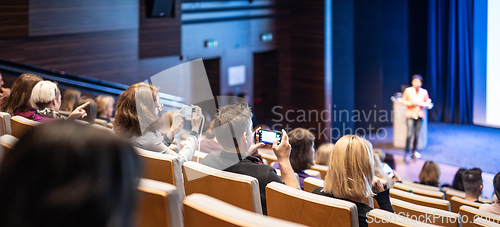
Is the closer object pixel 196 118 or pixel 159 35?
pixel 196 118

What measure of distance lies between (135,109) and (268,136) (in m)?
0.78

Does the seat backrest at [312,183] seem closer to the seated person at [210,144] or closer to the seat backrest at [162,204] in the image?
the seated person at [210,144]

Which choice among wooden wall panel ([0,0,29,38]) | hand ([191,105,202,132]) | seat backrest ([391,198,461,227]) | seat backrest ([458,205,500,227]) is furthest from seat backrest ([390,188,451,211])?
wooden wall panel ([0,0,29,38])

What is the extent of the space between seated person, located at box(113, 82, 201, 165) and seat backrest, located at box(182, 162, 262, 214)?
33 cm

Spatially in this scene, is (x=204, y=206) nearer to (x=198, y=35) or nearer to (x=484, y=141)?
(x=198, y=35)

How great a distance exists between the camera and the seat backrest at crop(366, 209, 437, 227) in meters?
1.50

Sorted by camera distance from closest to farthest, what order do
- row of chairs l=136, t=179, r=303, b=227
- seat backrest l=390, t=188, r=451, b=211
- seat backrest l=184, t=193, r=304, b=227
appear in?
1. seat backrest l=184, t=193, r=304, b=227
2. row of chairs l=136, t=179, r=303, b=227
3. seat backrest l=390, t=188, r=451, b=211

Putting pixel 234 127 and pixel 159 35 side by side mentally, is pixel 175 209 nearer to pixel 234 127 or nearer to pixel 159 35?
pixel 234 127

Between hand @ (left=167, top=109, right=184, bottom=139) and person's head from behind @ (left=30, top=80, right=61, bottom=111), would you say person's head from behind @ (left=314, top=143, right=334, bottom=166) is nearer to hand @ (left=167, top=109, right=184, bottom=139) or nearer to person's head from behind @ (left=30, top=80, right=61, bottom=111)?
hand @ (left=167, top=109, right=184, bottom=139)

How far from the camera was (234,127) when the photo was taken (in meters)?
2.12

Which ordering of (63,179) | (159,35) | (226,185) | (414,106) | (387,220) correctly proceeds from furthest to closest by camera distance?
(414,106) → (159,35) → (226,185) → (387,220) → (63,179)

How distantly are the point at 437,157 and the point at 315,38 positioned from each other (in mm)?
3185

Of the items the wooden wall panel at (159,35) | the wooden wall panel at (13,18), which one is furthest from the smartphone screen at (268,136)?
the wooden wall panel at (159,35)

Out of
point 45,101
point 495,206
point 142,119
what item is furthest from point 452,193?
point 45,101
